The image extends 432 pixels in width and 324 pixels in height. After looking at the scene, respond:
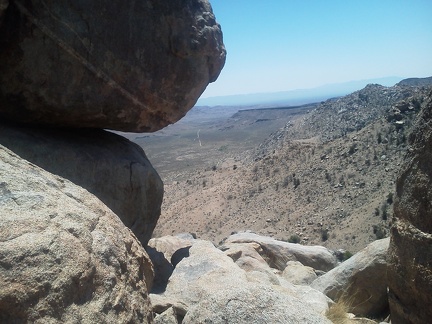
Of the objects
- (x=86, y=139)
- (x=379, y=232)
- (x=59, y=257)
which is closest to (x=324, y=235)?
(x=379, y=232)

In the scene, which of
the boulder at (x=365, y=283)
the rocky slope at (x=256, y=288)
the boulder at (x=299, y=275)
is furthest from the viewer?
the boulder at (x=299, y=275)

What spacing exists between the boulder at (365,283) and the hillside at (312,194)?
39.4ft

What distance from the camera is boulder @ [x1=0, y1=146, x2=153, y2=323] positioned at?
3031 millimetres

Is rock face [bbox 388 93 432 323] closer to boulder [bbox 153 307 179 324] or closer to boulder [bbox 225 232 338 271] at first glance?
boulder [bbox 153 307 179 324]

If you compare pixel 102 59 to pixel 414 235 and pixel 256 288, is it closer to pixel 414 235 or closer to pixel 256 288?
pixel 256 288

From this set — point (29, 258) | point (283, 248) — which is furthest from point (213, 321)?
point (283, 248)

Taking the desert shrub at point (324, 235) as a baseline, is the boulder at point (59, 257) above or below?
above

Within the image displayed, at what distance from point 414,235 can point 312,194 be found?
83.7ft

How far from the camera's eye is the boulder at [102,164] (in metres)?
6.35

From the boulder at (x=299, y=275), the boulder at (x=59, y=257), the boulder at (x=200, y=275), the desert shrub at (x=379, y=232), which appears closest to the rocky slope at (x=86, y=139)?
the boulder at (x=59, y=257)

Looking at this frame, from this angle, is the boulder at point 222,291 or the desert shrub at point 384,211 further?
the desert shrub at point 384,211

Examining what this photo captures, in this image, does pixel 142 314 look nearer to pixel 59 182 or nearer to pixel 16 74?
pixel 59 182

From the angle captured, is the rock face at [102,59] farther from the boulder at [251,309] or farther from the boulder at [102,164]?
the boulder at [251,309]

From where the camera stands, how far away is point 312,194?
97.0 ft
